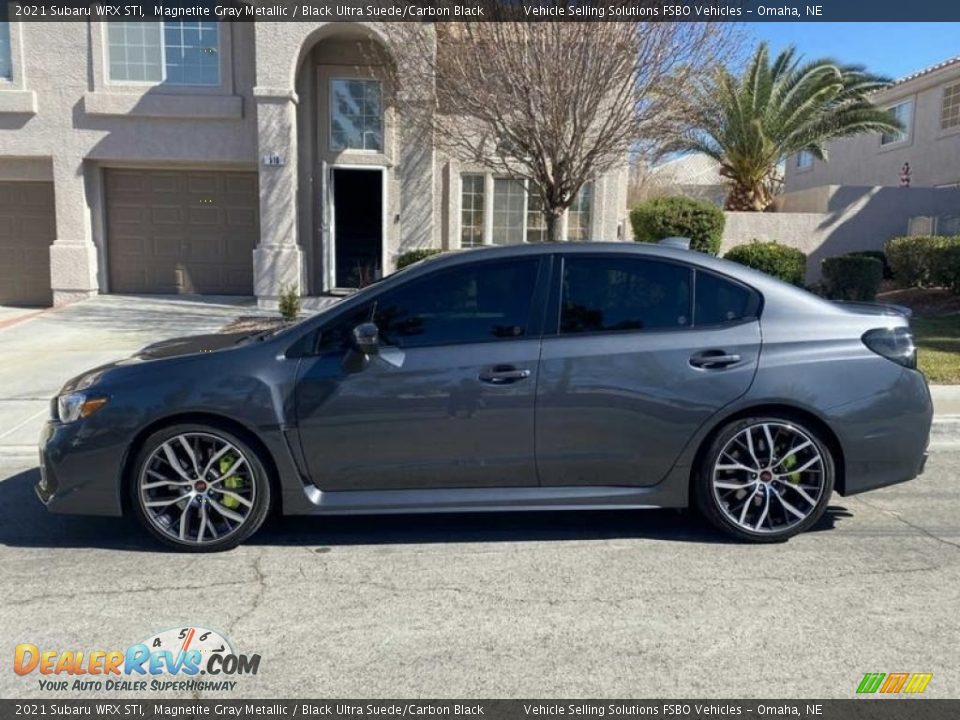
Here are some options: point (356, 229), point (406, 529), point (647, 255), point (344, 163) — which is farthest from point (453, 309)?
point (356, 229)

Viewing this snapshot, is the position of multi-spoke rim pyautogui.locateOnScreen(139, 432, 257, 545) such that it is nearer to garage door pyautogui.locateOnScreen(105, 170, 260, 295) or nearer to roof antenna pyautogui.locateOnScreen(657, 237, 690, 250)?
roof antenna pyautogui.locateOnScreen(657, 237, 690, 250)

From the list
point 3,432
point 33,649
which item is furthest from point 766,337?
point 3,432

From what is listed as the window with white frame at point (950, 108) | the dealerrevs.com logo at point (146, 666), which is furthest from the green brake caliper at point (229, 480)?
the window with white frame at point (950, 108)

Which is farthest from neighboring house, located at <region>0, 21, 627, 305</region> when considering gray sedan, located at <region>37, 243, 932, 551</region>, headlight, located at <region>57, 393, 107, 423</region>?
gray sedan, located at <region>37, 243, 932, 551</region>

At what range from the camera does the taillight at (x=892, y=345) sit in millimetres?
4145

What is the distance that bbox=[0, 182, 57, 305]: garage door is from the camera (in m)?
14.5

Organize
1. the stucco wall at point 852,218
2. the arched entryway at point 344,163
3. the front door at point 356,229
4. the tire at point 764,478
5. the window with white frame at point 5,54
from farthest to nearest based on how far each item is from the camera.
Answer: the stucco wall at point 852,218
the front door at point 356,229
the arched entryway at point 344,163
the window with white frame at point 5,54
the tire at point 764,478

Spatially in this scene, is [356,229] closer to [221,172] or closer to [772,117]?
[221,172]

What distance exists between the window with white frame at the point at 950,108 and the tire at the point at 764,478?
21470 mm

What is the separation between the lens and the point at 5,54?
543 inches

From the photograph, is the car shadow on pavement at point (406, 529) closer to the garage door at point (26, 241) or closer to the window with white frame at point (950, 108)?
the garage door at point (26, 241)

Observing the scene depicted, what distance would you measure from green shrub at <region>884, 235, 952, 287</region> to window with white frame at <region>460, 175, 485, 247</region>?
824cm

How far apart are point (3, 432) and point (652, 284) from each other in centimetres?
586

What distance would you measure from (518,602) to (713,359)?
1.72 m
